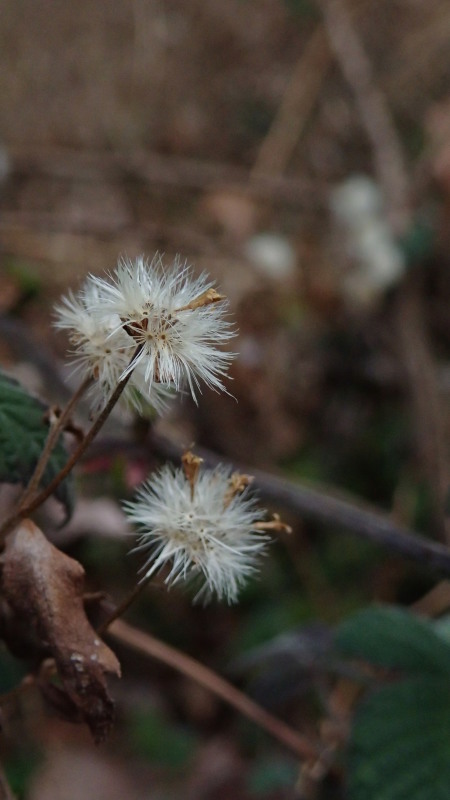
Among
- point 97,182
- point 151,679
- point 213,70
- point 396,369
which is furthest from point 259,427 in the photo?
point 213,70

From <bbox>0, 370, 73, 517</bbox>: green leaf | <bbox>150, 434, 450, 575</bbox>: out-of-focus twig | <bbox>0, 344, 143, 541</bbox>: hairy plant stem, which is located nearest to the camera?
<bbox>0, 344, 143, 541</bbox>: hairy plant stem

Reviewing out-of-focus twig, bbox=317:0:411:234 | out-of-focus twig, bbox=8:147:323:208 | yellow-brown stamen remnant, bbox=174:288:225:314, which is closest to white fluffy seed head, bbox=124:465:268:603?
yellow-brown stamen remnant, bbox=174:288:225:314

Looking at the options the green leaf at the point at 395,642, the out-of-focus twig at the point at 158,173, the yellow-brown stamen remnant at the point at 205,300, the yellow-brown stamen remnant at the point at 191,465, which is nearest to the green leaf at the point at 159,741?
the green leaf at the point at 395,642

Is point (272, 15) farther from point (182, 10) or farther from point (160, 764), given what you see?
point (160, 764)

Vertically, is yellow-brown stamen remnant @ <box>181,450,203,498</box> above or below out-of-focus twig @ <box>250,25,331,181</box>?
below

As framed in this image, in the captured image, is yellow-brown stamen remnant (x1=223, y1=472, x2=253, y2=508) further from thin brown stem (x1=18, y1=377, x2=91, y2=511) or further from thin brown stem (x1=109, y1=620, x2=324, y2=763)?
thin brown stem (x1=109, y1=620, x2=324, y2=763)

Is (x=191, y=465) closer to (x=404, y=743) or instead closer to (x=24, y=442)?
(x=24, y=442)
